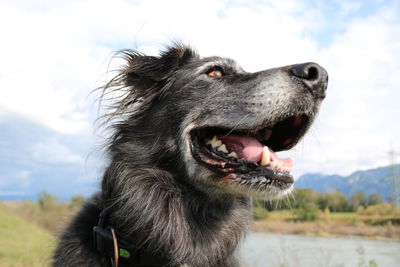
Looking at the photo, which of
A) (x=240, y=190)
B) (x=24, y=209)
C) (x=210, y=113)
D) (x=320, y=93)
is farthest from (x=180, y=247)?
(x=24, y=209)

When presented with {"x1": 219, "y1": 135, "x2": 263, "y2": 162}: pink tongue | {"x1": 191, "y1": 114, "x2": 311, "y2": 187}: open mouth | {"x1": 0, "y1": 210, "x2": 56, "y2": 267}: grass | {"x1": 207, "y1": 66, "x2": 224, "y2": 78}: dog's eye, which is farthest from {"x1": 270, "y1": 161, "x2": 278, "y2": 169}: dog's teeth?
{"x1": 0, "y1": 210, "x2": 56, "y2": 267}: grass

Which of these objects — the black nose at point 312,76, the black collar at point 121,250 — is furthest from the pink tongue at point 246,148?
the black collar at point 121,250

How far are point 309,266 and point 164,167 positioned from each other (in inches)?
223

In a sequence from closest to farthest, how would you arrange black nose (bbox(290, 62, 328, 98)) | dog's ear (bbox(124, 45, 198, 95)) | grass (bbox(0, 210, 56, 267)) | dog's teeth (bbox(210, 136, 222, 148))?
black nose (bbox(290, 62, 328, 98)) < dog's teeth (bbox(210, 136, 222, 148)) < dog's ear (bbox(124, 45, 198, 95)) < grass (bbox(0, 210, 56, 267))

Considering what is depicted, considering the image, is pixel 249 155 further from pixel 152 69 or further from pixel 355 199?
pixel 355 199

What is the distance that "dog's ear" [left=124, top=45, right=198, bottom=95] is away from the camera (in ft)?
12.9

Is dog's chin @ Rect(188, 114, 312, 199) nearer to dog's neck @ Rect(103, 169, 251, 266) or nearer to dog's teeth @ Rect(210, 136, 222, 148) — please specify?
dog's teeth @ Rect(210, 136, 222, 148)

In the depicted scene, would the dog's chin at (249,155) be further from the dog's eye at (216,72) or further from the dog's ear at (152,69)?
the dog's ear at (152,69)

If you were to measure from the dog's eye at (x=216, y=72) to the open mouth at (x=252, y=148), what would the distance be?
618 millimetres

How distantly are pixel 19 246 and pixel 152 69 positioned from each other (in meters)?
12.3

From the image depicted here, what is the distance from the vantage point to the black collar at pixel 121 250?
116 inches

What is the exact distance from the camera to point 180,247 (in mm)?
3264

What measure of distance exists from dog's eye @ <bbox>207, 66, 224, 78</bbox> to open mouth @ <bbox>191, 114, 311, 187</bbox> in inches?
24.3

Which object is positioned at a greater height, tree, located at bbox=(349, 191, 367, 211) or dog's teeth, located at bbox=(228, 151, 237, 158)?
dog's teeth, located at bbox=(228, 151, 237, 158)
